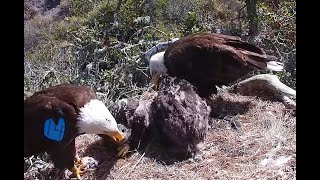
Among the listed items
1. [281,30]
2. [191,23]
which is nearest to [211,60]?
[281,30]

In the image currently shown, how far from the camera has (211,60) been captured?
3.44m

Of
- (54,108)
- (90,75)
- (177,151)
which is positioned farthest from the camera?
(90,75)

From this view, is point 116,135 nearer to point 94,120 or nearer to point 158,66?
point 94,120

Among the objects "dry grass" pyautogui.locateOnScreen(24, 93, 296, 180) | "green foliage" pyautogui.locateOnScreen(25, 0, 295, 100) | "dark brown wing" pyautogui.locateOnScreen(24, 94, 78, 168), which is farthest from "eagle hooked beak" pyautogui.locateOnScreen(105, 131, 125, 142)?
"green foliage" pyautogui.locateOnScreen(25, 0, 295, 100)

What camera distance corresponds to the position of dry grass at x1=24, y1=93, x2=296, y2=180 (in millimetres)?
2775

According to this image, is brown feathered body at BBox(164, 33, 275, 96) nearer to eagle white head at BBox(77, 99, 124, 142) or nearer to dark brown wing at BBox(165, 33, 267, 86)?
dark brown wing at BBox(165, 33, 267, 86)

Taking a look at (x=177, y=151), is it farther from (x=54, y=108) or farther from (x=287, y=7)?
(x=287, y=7)

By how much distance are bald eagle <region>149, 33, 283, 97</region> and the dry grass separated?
0.26 meters

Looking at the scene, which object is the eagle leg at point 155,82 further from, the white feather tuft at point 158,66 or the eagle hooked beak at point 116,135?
the eagle hooked beak at point 116,135

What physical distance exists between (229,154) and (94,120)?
2.88ft

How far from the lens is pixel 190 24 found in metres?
5.57

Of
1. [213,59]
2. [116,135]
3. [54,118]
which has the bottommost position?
[116,135]
